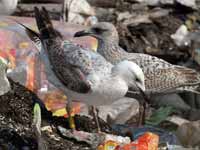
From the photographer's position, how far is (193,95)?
7.51 metres

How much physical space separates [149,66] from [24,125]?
7.42 ft

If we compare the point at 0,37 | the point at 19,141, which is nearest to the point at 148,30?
the point at 0,37

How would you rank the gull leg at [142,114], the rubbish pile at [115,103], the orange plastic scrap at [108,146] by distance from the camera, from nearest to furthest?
the orange plastic scrap at [108,146], the rubbish pile at [115,103], the gull leg at [142,114]

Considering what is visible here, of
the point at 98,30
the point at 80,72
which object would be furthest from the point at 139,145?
the point at 98,30

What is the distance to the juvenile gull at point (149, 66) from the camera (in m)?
6.50

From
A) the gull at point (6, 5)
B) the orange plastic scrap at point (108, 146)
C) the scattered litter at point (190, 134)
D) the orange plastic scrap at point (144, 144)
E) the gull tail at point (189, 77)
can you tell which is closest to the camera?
the orange plastic scrap at point (144, 144)

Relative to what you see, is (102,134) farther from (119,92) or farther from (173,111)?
(173,111)

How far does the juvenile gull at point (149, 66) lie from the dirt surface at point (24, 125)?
1.44m

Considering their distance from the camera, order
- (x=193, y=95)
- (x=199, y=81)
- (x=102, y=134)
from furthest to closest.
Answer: (x=193, y=95), (x=199, y=81), (x=102, y=134)

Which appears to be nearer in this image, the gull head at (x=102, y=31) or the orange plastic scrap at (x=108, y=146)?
the orange plastic scrap at (x=108, y=146)

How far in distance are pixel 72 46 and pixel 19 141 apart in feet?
3.64

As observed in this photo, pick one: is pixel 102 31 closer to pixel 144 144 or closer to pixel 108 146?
pixel 108 146

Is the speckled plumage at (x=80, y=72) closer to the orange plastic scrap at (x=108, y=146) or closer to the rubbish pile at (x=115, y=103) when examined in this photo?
the rubbish pile at (x=115, y=103)

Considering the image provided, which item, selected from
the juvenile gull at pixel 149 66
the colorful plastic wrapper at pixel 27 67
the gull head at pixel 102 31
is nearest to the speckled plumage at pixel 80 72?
the colorful plastic wrapper at pixel 27 67
